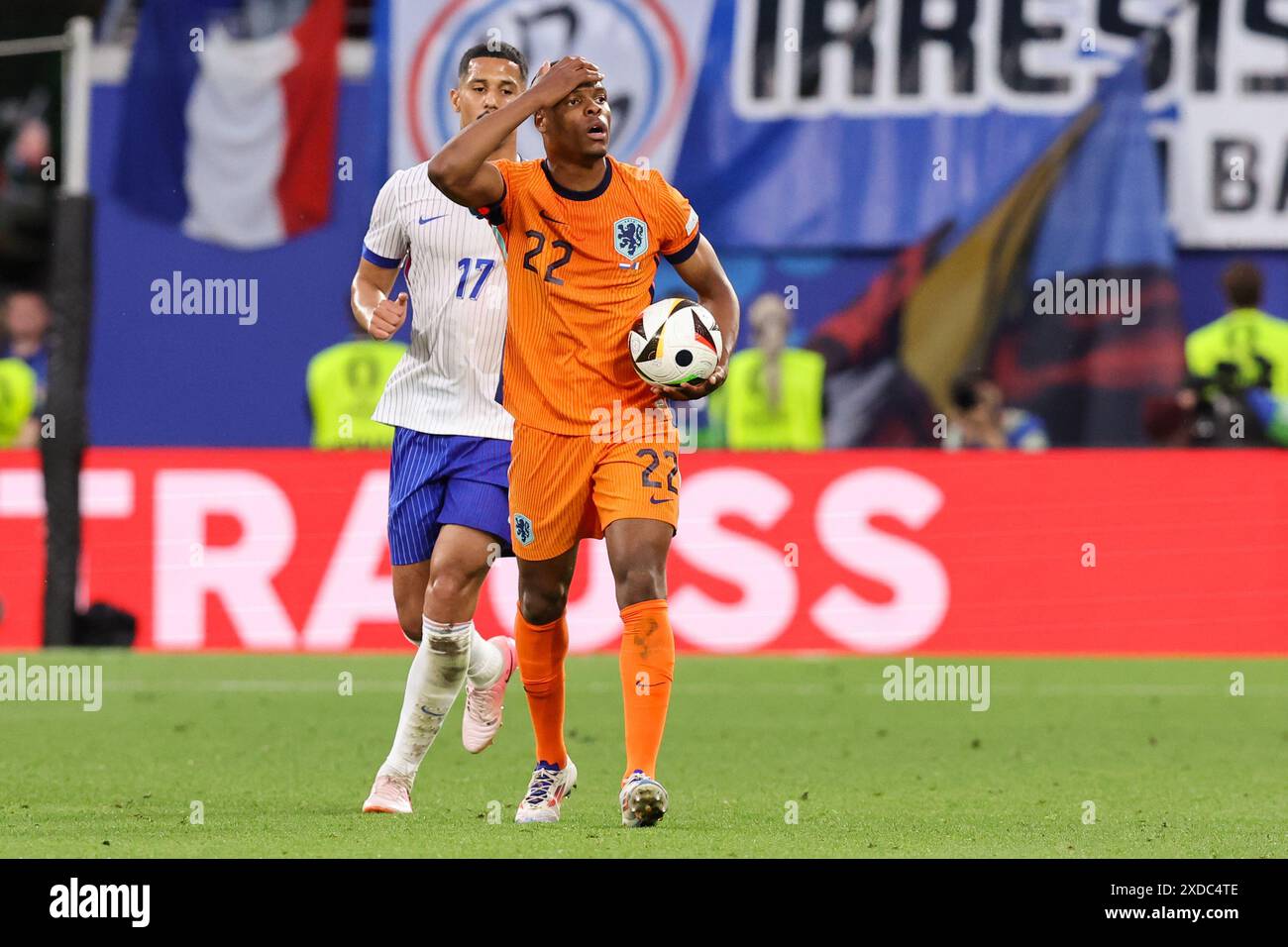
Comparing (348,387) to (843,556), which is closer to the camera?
(843,556)

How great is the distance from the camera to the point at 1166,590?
13.8m

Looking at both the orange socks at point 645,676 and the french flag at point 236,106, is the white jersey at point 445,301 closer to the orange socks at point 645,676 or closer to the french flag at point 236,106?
the orange socks at point 645,676

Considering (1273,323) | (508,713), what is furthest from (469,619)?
(1273,323)

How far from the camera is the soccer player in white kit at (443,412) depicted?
301 inches

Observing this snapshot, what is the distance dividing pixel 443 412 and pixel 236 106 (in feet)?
37.8

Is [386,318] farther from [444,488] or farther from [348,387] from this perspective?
[348,387]

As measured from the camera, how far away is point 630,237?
709 cm

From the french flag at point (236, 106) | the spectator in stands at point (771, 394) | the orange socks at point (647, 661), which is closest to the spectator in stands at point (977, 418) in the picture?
the spectator in stands at point (771, 394)

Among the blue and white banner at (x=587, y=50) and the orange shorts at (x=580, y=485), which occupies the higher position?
the blue and white banner at (x=587, y=50)

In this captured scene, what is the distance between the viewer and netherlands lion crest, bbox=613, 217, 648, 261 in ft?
23.2

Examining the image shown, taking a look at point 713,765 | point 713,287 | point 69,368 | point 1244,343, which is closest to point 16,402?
point 69,368

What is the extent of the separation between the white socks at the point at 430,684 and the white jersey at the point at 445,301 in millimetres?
664

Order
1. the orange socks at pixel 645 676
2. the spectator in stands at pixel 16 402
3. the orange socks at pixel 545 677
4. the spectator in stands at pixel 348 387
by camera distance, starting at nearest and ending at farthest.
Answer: the orange socks at pixel 645 676 < the orange socks at pixel 545 677 < the spectator in stands at pixel 348 387 < the spectator in stands at pixel 16 402

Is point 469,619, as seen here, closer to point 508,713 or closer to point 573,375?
point 573,375
